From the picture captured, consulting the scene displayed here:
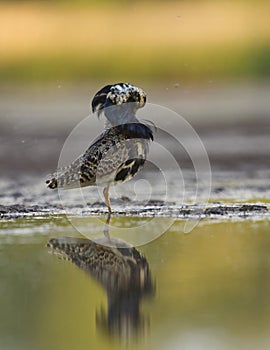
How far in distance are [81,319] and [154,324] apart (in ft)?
1.05

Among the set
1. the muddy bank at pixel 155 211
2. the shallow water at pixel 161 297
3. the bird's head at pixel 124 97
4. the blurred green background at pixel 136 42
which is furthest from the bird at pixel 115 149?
the blurred green background at pixel 136 42

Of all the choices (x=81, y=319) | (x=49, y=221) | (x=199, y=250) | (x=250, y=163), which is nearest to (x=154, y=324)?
(x=81, y=319)

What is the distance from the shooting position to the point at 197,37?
42.3ft

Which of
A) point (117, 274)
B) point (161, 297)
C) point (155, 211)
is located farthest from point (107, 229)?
point (161, 297)

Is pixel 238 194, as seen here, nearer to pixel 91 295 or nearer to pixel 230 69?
pixel 91 295

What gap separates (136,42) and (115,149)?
6249 mm

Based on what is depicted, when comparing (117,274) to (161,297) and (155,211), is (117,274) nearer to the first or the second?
(161,297)

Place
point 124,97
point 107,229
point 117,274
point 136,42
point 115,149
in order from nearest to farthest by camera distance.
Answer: point 117,274 → point 107,229 → point 115,149 → point 124,97 → point 136,42

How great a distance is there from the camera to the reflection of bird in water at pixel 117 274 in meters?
4.61

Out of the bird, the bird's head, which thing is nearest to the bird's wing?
the bird

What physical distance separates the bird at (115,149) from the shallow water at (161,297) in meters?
0.64

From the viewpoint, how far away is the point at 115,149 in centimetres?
678

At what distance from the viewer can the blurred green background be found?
1249 centimetres

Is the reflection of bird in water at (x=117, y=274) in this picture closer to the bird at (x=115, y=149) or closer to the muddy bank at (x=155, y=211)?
the bird at (x=115, y=149)
